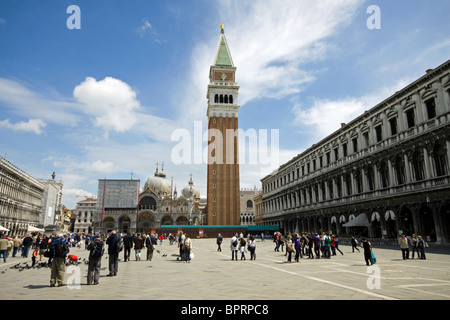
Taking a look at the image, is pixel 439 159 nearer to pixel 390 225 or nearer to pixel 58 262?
pixel 390 225

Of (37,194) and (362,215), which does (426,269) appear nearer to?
(362,215)

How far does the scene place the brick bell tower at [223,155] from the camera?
63.4 meters

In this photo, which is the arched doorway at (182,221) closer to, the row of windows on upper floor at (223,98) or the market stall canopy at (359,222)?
the row of windows on upper floor at (223,98)

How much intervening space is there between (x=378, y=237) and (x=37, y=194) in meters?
62.4

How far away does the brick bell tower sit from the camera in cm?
6341

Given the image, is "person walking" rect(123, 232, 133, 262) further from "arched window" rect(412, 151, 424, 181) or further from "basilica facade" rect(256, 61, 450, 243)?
"arched window" rect(412, 151, 424, 181)

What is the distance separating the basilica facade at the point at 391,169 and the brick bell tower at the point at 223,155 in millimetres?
23164

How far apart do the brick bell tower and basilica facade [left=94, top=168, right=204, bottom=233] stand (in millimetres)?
15284

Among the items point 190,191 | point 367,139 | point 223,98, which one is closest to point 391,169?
point 367,139

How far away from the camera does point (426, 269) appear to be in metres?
12.1

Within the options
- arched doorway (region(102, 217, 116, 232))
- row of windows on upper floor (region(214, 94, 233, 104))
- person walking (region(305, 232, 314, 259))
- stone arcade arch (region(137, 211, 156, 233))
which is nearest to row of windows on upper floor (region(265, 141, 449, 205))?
person walking (region(305, 232, 314, 259))

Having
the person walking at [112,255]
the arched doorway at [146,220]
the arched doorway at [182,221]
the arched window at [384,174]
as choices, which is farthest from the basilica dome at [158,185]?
the person walking at [112,255]

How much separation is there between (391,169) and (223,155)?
40.9m
